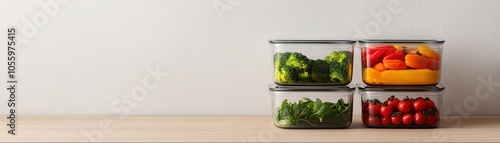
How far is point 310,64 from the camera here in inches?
79.8

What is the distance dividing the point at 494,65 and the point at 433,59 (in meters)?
0.34

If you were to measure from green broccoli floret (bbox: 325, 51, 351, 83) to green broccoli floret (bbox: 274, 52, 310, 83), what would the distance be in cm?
7

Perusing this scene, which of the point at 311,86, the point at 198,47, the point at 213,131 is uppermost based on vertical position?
the point at 198,47

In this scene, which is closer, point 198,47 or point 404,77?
point 404,77

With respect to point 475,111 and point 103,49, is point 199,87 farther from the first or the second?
point 475,111

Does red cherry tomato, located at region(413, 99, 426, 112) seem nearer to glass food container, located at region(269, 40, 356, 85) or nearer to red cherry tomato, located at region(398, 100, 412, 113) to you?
red cherry tomato, located at region(398, 100, 412, 113)

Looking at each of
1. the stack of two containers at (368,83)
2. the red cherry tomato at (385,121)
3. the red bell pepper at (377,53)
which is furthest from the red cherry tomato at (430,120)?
the red bell pepper at (377,53)

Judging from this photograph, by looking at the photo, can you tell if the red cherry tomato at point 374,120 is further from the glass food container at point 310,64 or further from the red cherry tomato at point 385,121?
the glass food container at point 310,64

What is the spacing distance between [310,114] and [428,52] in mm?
362

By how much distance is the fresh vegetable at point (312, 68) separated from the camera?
79.8 inches

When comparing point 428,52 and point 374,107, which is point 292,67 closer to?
point 374,107

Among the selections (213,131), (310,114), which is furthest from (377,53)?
(213,131)

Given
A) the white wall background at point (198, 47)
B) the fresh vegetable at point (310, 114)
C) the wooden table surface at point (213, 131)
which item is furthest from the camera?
the white wall background at point (198, 47)

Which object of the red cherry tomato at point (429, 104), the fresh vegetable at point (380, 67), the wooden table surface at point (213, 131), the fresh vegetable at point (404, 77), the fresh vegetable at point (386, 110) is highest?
the fresh vegetable at point (380, 67)
